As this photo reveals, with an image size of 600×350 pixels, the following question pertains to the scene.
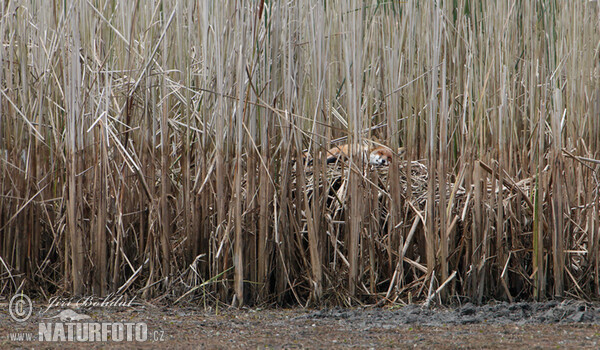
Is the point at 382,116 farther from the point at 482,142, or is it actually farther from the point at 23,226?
the point at 23,226

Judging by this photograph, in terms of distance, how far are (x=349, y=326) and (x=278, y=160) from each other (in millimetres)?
728

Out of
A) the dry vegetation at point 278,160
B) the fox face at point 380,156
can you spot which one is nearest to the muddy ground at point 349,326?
the dry vegetation at point 278,160

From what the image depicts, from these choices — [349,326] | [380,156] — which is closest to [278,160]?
[380,156]

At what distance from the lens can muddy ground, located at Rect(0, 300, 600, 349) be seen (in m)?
2.18

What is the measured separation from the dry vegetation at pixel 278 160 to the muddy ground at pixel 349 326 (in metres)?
0.11

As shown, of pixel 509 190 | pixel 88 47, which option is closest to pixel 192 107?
pixel 88 47

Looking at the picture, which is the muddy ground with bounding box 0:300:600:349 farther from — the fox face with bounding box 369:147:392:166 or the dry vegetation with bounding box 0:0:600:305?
the fox face with bounding box 369:147:392:166

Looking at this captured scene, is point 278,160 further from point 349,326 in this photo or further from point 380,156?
point 349,326

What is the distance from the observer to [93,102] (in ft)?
9.27

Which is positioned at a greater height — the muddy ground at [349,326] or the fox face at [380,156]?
the fox face at [380,156]

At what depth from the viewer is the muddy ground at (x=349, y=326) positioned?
2178mm

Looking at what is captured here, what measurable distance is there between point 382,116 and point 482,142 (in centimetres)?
66

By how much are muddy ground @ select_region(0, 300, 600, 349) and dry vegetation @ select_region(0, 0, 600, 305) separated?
11 cm

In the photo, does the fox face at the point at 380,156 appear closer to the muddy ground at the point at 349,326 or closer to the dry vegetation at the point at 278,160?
the dry vegetation at the point at 278,160
